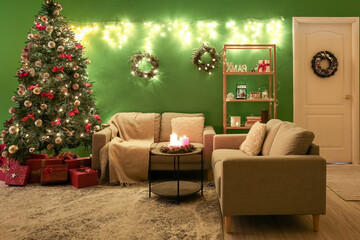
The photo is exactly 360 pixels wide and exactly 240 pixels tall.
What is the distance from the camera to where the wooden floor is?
2.51 m

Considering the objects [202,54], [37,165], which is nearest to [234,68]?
[202,54]

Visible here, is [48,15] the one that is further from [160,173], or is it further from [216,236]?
[216,236]

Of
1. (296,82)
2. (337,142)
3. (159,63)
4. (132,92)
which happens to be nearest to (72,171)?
(132,92)

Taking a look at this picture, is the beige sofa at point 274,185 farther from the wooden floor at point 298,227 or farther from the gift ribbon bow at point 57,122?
the gift ribbon bow at point 57,122

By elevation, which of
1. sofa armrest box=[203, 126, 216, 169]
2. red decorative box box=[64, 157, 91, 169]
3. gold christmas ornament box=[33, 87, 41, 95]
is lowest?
red decorative box box=[64, 157, 91, 169]

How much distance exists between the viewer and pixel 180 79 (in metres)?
5.19

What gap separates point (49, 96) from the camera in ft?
14.0

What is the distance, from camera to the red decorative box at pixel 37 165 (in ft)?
13.7

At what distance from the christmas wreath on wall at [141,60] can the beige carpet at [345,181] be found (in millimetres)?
2877

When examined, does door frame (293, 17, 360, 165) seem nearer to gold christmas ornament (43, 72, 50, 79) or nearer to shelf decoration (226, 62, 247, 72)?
shelf decoration (226, 62, 247, 72)

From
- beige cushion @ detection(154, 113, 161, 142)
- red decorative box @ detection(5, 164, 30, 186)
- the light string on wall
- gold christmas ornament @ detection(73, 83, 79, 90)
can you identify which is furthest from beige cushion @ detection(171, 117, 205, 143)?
red decorative box @ detection(5, 164, 30, 186)

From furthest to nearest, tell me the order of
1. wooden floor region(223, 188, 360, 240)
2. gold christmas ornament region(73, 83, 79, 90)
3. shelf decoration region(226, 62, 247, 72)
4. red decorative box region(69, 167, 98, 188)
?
shelf decoration region(226, 62, 247, 72), gold christmas ornament region(73, 83, 79, 90), red decorative box region(69, 167, 98, 188), wooden floor region(223, 188, 360, 240)

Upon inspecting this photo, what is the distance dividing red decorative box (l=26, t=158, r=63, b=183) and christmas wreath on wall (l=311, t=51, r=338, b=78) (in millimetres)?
3979

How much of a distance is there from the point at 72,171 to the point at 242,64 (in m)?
2.92
